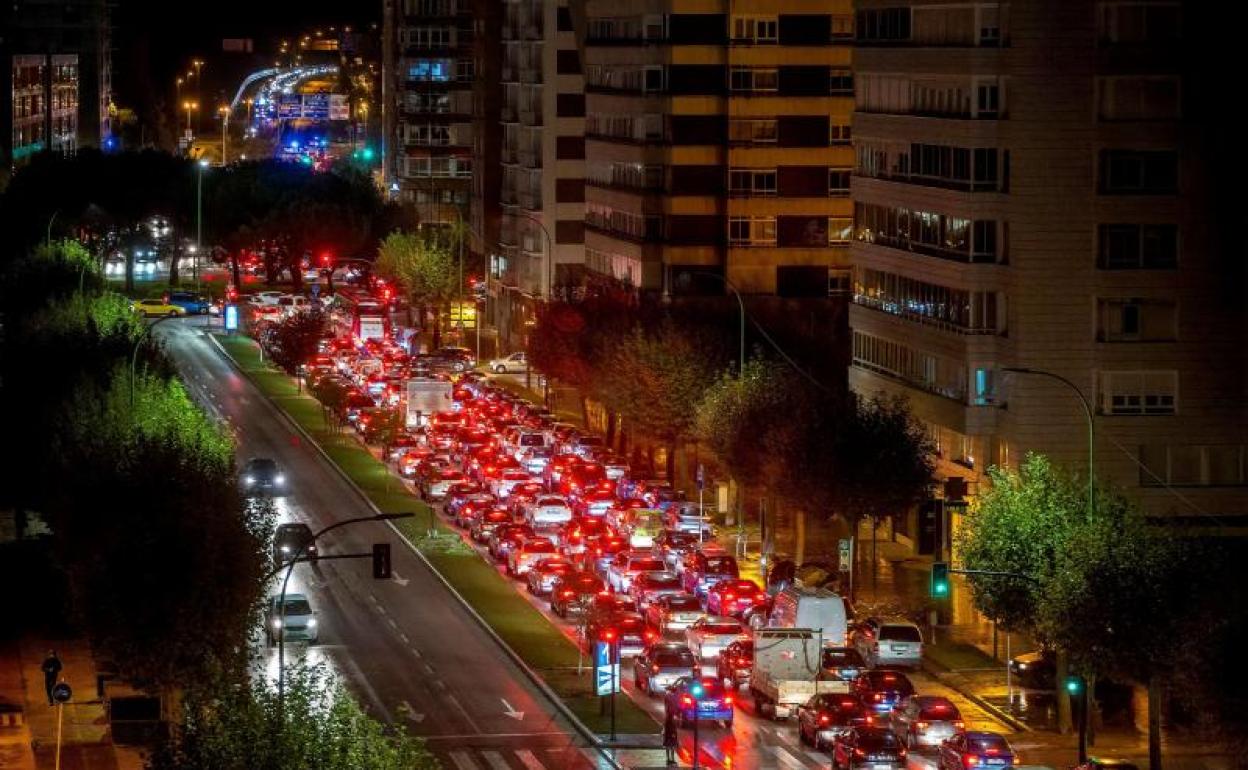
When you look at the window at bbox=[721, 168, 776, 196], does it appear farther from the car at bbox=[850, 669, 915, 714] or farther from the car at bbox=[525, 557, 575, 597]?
the car at bbox=[850, 669, 915, 714]

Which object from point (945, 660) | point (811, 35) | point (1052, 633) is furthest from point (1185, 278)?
point (811, 35)

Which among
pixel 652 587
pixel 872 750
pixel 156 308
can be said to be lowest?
pixel 652 587

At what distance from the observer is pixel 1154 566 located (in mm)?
75938

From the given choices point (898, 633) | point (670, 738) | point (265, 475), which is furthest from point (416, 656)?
point (265, 475)

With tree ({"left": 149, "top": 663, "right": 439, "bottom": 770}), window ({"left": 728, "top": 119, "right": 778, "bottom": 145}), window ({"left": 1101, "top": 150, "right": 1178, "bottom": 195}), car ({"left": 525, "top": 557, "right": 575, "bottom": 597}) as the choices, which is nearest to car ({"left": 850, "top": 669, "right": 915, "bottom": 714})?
car ({"left": 525, "top": 557, "right": 575, "bottom": 597})

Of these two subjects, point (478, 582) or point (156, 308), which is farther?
point (156, 308)

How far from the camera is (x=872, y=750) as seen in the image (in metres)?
71.6

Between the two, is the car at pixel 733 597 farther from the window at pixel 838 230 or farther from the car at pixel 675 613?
the window at pixel 838 230

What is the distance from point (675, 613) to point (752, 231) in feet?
206

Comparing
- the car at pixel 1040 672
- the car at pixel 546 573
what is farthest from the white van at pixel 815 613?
the car at pixel 546 573

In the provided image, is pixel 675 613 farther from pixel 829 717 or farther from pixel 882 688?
pixel 829 717

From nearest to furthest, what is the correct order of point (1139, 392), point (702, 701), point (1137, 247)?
point (702, 701) → point (1137, 247) → point (1139, 392)

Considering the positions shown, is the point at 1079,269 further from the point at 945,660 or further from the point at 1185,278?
the point at 945,660

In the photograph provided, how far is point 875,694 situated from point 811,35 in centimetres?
7849
